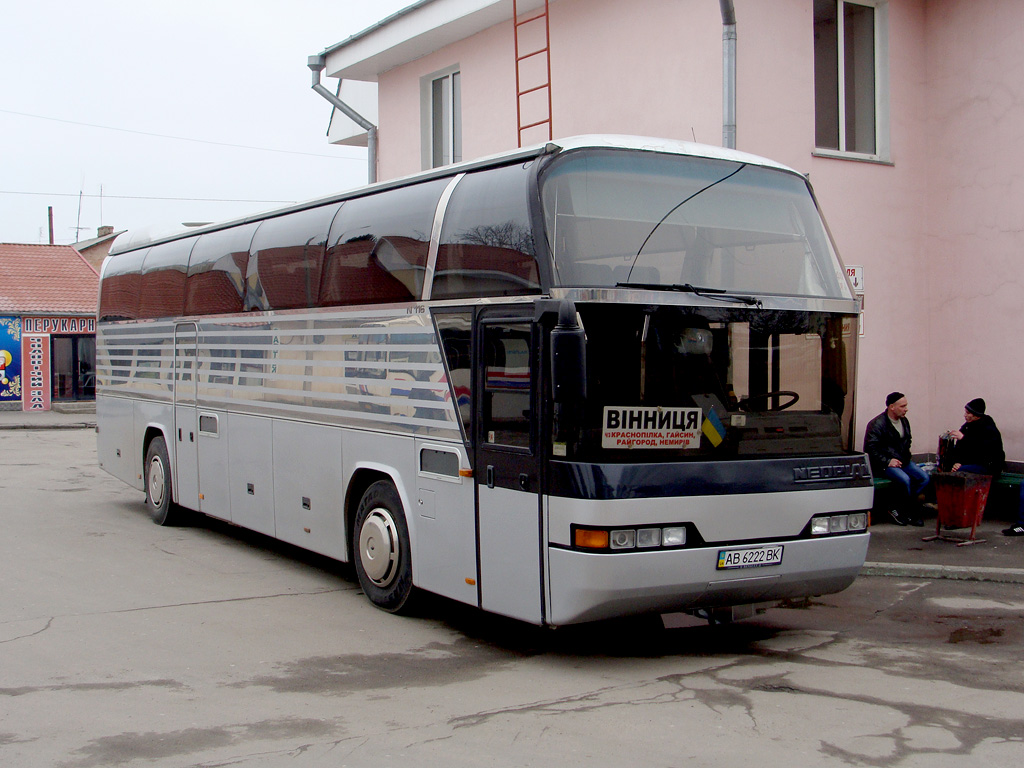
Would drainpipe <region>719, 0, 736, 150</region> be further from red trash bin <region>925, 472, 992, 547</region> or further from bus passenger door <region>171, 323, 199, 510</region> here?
bus passenger door <region>171, 323, 199, 510</region>

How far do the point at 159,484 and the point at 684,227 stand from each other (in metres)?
8.10

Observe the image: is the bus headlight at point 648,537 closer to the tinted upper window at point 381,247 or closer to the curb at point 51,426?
the tinted upper window at point 381,247

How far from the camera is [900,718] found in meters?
5.64

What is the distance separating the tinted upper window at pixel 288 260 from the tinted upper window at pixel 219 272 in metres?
0.22

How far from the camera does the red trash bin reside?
35.7 ft

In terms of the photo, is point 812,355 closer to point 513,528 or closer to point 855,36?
point 513,528

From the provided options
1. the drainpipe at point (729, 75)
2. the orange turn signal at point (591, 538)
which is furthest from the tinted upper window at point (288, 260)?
the drainpipe at point (729, 75)

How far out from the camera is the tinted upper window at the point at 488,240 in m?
6.72

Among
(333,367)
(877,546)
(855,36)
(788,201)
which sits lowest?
(877,546)

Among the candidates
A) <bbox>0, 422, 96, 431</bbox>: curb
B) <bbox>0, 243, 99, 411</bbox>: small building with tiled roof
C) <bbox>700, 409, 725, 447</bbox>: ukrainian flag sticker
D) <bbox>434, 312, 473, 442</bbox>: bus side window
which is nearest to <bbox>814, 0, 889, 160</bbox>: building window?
<bbox>434, 312, 473, 442</bbox>: bus side window

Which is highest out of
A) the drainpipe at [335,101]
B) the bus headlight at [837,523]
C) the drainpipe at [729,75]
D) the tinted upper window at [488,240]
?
the drainpipe at [335,101]

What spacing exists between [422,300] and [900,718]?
4.07 m

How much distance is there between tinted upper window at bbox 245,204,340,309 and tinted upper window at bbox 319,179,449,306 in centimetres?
24

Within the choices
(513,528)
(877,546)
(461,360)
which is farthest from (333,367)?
(877,546)
